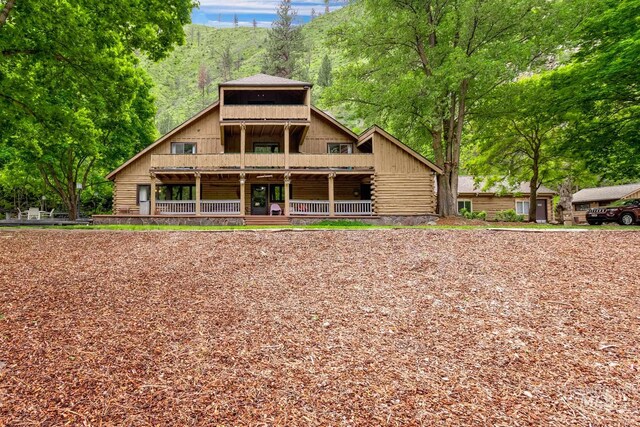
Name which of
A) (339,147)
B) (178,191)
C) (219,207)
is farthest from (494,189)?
(178,191)

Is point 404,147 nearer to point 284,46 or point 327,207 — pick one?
point 327,207

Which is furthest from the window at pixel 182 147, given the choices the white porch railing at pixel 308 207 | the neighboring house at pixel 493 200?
the neighboring house at pixel 493 200

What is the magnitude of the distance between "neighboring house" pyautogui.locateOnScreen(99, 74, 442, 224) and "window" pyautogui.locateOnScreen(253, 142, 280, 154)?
0.07 meters

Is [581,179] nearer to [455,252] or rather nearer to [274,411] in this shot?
[455,252]

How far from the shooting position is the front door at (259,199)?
2439 cm

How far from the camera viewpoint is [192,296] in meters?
6.29

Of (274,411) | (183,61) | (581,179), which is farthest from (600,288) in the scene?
(183,61)

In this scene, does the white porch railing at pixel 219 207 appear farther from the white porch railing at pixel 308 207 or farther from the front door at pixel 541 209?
the front door at pixel 541 209

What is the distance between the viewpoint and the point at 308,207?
22.4 meters

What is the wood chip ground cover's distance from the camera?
3400mm

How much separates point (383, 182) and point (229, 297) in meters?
16.7

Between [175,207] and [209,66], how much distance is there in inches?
5416

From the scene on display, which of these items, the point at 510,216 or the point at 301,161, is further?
the point at 510,216

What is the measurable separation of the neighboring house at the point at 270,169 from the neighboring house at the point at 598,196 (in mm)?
27915
